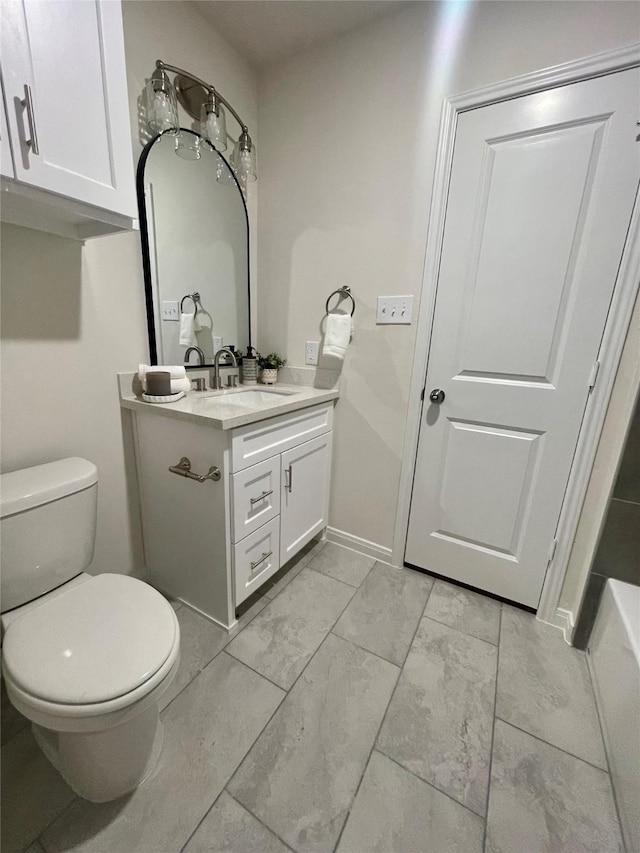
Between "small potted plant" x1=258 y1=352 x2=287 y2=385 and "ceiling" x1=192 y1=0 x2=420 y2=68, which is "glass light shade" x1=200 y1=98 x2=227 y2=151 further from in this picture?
"small potted plant" x1=258 y1=352 x2=287 y2=385

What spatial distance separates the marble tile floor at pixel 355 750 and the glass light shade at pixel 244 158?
79.8 inches

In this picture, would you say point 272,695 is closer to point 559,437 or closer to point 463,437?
point 463,437

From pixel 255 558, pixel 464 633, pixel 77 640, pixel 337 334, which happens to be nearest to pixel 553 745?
pixel 464 633

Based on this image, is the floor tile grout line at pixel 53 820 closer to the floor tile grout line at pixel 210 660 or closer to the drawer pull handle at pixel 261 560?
the floor tile grout line at pixel 210 660

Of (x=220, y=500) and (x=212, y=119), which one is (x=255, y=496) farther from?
(x=212, y=119)

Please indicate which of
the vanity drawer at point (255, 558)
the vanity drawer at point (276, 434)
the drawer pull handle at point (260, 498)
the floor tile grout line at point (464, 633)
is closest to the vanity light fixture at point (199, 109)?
the vanity drawer at point (276, 434)

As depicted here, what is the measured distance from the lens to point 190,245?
1.54m

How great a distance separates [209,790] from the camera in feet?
2.90

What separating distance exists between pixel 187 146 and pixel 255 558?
1.76 m

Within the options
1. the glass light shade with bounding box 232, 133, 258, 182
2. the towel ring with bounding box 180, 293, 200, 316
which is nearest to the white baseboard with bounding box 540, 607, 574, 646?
the towel ring with bounding box 180, 293, 200, 316

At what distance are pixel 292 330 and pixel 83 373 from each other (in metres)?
1.01

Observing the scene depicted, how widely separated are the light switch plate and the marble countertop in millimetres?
435

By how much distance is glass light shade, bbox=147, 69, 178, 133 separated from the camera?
122 cm

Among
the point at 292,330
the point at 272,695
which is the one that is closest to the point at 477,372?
the point at 292,330
